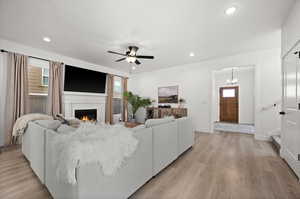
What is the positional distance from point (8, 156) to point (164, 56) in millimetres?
4785

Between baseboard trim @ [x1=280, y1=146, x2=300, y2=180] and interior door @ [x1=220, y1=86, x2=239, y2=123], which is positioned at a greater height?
interior door @ [x1=220, y1=86, x2=239, y2=123]

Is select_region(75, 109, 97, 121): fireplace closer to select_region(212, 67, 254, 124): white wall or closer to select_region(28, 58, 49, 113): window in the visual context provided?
select_region(28, 58, 49, 113): window

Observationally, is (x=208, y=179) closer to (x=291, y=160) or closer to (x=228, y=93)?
(x=291, y=160)

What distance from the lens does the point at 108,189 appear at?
4.13 feet

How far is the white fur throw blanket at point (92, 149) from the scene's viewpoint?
108 centimetres

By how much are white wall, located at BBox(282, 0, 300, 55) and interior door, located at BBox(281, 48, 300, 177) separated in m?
0.22

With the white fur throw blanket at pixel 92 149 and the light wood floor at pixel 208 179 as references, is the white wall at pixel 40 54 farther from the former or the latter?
the white fur throw blanket at pixel 92 149

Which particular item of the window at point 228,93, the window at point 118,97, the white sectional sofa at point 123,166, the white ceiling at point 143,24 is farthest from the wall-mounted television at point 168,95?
the window at point 228,93

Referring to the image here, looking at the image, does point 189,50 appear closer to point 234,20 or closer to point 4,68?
point 234,20

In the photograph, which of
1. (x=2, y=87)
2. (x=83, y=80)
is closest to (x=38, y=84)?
(x=2, y=87)

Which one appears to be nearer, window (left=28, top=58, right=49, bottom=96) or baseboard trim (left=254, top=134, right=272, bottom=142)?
window (left=28, top=58, right=49, bottom=96)

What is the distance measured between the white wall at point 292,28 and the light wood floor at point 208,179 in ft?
7.14

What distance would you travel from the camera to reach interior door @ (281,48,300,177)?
6.59ft

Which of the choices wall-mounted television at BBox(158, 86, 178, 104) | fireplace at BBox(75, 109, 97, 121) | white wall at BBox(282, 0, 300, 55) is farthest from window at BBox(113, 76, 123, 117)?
white wall at BBox(282, 0, 300, 55)
